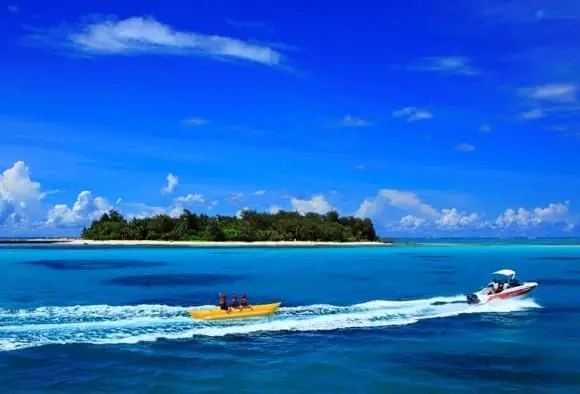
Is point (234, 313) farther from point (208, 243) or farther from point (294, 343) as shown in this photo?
point (208, 243)

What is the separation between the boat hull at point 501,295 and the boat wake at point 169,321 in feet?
1.12

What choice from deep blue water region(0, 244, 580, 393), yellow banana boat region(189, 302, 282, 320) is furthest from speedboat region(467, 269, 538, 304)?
yellow banana boat region(189, 302, 282, 320)

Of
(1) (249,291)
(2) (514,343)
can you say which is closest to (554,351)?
(2) (514,343)

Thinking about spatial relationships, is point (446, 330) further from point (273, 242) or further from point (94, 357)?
A: point (273, 242)

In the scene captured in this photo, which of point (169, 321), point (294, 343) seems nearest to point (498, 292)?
point (294, 343)

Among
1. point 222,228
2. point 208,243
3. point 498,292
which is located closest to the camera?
point 498,292

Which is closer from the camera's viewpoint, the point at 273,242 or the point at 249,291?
the point at 249,291

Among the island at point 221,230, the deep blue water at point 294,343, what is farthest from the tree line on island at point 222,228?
the deep blue water at point 294,343

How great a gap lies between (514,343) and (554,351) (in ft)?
6.12

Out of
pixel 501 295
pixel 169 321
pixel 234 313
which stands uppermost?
pixel 501 295

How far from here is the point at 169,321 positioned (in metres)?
29.4

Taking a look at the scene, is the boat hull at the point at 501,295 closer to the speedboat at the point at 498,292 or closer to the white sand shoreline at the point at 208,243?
the speedboat at the point at 498,292

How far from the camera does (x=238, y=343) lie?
80.8 feet

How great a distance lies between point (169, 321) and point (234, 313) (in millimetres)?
3262
